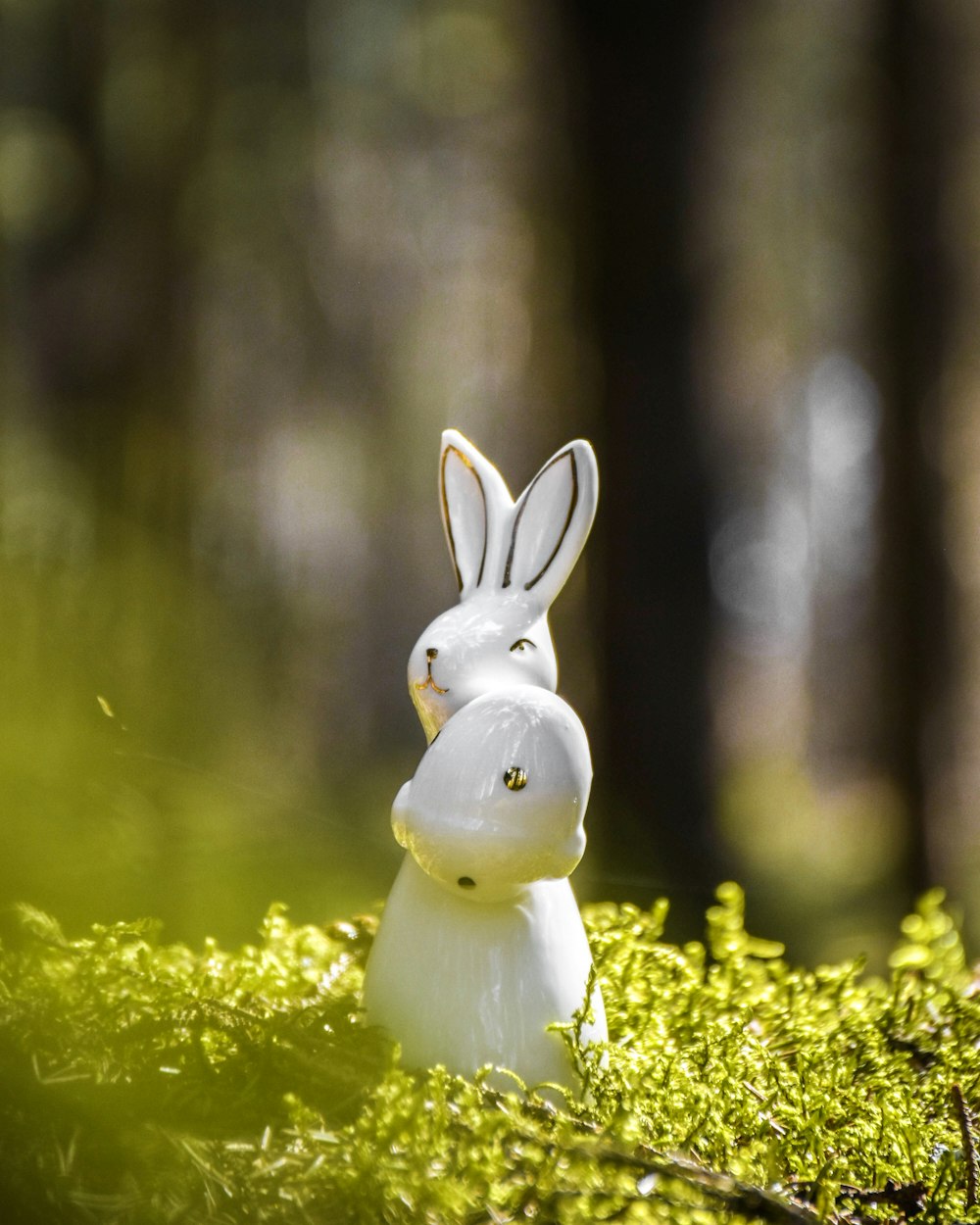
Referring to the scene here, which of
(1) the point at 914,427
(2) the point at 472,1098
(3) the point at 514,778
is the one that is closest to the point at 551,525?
(3) the point at 514,778

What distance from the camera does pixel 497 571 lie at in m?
0.63

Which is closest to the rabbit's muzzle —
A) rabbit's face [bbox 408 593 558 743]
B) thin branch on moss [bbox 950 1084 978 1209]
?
rabbit's face [bbox 408 593 558 743]

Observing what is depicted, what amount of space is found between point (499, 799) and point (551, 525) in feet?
0.55

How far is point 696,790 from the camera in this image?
63.5 inches

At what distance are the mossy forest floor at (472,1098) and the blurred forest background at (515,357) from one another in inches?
20.0

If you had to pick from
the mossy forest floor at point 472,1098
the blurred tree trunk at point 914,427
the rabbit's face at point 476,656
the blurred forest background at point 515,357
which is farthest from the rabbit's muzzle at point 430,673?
the blurred tree trunk at point 914,427

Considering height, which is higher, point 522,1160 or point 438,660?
point 438,660

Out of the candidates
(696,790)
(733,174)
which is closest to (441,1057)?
(696,790)

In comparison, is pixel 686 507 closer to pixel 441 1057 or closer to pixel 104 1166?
pixel 441 1057

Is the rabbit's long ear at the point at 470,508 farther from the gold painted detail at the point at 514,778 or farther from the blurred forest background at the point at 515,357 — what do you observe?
the blurred forest background at the point at 515,357

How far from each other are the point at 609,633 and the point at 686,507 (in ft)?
0.72

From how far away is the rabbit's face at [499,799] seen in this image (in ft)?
1.73

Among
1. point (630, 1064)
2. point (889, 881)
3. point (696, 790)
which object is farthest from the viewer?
point (889, 881)

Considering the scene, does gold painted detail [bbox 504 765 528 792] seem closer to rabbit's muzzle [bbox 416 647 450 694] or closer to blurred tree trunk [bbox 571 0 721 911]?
rabbit's muzzle [bbox 416 647 450 694]
